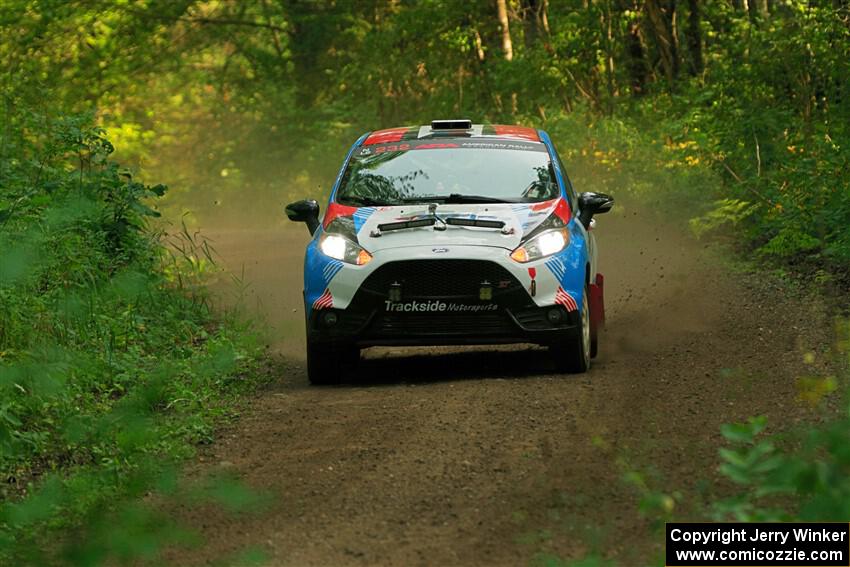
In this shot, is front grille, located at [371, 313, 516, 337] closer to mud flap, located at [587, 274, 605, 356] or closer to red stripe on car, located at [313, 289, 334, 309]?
red stripe on car, located at [313, 289, 334, 309]

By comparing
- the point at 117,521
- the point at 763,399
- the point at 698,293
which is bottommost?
the point at 698,293

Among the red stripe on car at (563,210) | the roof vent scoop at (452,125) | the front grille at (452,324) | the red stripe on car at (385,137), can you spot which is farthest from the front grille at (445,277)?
the roof vent scoop at (452,125)

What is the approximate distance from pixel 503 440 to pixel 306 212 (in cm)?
371

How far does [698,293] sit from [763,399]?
20.6 ft

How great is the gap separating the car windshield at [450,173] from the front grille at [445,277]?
919 millimetres

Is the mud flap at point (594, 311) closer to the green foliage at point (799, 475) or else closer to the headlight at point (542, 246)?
the headlight at point (542, 246)

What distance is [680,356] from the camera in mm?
11359

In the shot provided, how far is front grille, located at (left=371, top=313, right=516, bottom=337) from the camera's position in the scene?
34.1 feet

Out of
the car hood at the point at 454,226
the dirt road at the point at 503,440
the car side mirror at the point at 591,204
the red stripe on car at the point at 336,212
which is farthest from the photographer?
the car side mirror at the point at 591,204

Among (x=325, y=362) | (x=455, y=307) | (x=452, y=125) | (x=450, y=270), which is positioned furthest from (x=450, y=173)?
(x=325, y=362)

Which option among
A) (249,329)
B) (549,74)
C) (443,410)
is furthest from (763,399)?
(549,74)

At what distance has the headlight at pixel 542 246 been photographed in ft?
34.2

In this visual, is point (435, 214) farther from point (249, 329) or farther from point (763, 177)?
point (763, 177)

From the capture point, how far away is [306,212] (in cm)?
1137
